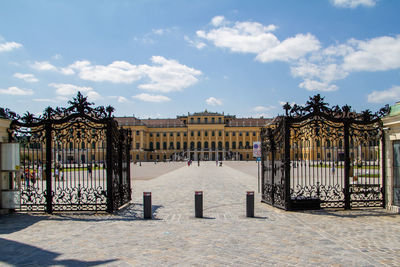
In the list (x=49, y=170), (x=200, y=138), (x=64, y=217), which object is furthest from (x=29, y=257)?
(x=200, y=138)

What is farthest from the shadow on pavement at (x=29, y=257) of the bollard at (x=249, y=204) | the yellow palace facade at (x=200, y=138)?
the yellow palace facade at (x=200, y=138)

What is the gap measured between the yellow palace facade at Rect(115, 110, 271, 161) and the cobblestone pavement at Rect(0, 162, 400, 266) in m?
80.5

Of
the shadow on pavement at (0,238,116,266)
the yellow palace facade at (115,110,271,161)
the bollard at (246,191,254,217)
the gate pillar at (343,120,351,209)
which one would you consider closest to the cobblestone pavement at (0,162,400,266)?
the shadow on pavement at (0,238,116,266)

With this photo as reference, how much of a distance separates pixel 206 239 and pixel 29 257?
3196mm

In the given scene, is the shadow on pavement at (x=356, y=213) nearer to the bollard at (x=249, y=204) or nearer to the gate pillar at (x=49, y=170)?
the bollard at (x=249, y=204)

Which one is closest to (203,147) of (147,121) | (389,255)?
(147,121)

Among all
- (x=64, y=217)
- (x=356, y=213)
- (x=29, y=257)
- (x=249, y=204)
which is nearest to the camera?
(x=29, y=257)

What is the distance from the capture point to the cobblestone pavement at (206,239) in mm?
5402

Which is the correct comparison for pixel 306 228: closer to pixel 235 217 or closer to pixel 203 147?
pixel 235 217

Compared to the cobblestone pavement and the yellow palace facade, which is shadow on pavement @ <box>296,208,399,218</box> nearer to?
the cobblestone pavement

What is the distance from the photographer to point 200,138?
92.2 metres

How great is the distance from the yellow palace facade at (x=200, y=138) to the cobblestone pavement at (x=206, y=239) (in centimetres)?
8046

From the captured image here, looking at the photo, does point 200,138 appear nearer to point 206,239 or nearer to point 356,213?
point 356,213

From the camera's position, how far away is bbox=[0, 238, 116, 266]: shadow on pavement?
17.3 feet
